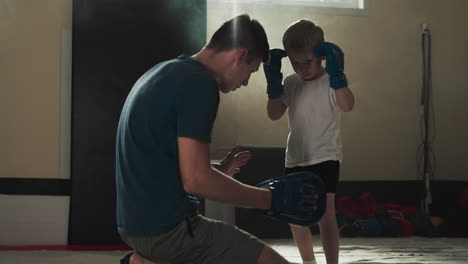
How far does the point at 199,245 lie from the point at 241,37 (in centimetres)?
54

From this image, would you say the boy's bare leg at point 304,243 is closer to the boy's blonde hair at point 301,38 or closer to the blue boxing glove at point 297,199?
the boy's blonde hair at point 301,38

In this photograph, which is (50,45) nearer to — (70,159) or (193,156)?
(70,159)

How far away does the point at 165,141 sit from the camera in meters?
1.53

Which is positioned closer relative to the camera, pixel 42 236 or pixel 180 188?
pixel 180 188

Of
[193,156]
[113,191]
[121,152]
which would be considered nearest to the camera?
[193,156]

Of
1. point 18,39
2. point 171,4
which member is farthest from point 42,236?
point 171,4

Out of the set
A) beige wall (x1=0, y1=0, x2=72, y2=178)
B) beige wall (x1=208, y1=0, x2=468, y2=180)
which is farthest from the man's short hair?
beige wall (x1=208, y1=0, x2=468, y2=180)

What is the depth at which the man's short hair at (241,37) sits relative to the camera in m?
1.62

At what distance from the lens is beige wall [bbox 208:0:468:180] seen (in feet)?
16.4

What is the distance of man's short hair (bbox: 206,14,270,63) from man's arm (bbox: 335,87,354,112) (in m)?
0.88

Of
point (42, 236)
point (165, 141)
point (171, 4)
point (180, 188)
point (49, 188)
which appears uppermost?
point (171, 4)

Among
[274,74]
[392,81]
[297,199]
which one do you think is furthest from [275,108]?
[392,81]

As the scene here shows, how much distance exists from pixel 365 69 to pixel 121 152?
12.5 ft

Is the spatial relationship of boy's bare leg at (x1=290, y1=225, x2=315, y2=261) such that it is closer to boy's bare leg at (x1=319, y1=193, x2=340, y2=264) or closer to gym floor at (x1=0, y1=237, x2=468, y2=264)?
boy's bare leg at (x1=319, y1=193, x2=340, y2=264)
